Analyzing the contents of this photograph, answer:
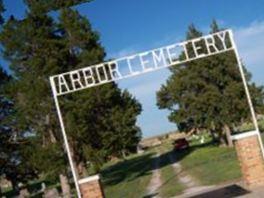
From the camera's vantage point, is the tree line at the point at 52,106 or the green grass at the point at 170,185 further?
the tree line at the point at 52,106

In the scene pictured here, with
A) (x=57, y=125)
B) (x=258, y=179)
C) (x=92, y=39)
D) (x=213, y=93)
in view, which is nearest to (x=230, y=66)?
(x=213, y=93)

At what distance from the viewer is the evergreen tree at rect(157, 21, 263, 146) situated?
197ft

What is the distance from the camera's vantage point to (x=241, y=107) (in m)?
59.2

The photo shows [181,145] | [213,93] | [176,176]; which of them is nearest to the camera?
[176,176]

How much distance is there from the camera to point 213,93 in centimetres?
6044

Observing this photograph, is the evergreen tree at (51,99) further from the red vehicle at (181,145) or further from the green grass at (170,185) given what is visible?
the red vehicle at (181,145)

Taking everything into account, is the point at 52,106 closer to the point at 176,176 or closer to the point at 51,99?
the point at 51,99

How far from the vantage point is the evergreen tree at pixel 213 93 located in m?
59.9

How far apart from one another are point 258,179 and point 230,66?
42135mm

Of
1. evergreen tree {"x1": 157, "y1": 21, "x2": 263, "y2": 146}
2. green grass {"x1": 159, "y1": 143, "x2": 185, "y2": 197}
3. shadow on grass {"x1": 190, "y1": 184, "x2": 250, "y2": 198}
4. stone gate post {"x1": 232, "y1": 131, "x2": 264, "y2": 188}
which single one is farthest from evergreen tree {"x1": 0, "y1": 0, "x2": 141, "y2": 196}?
stone gate post {"x1": 232, "y1": 131, "x2": 264, "y2": 188}

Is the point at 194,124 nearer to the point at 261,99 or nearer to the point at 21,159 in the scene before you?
the point at 261,99

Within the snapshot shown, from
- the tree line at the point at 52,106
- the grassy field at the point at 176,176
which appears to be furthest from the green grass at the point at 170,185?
the tree line at the point at 52,106

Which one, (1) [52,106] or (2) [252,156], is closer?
(2) [252,156]

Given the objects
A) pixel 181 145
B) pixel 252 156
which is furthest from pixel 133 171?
pixel 252 156
